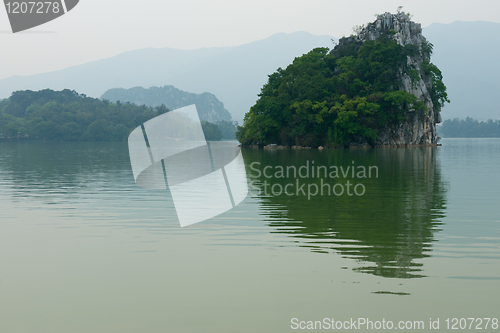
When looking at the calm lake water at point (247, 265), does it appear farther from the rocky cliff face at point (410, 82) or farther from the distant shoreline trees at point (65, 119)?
the distant shoreline trees at point (65, 119)

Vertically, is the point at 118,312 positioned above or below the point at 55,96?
below

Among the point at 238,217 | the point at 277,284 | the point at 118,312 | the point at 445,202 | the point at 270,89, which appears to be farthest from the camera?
the point at 270,89

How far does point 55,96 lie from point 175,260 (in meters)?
173

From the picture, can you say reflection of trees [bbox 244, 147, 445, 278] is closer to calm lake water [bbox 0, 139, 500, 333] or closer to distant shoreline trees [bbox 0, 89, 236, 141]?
calm lake water [bbox 0, 139, 500, 333]

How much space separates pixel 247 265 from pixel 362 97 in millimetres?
58717

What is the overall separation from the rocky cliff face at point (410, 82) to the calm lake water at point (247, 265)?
2138 inches

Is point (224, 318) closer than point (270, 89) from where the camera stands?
Yes

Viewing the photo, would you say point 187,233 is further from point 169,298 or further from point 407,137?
point 407,137

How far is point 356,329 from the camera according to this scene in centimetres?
517

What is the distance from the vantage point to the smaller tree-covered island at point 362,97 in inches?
2485

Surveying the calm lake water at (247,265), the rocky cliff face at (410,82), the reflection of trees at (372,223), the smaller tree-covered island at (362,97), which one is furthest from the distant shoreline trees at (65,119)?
the reflection of trees at (372,223)

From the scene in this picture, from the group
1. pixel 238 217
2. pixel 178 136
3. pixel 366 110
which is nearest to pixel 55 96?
pixel 178 136

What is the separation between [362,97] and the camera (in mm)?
63281

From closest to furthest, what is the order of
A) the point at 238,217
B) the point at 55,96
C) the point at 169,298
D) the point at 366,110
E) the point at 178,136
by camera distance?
1. the point at 169,298
2. the point at 238,217
3. the point at 366,110
4. the point at 178,136
5. the point at 55,96
